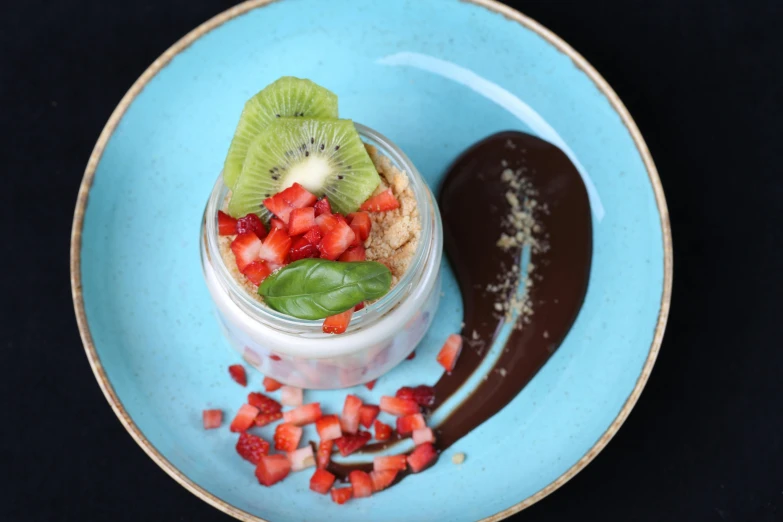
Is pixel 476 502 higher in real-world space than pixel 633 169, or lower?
lower

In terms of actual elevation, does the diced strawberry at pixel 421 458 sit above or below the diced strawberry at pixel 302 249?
below

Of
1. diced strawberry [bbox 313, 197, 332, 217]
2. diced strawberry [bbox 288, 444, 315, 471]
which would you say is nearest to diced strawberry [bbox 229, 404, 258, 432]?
diced strawberry [bbox 288, 444, 315, 471]

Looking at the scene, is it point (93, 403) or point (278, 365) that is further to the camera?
point (93, 403)

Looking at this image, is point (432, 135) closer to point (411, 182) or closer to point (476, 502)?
point (411, 182)

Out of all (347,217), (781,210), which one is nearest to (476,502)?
(347,217)

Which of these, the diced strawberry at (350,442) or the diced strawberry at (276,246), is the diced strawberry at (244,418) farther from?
the diced strawberry at (276,246)

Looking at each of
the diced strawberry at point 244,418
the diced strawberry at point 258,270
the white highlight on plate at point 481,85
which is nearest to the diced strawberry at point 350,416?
the diced strawberry at point 244,418
